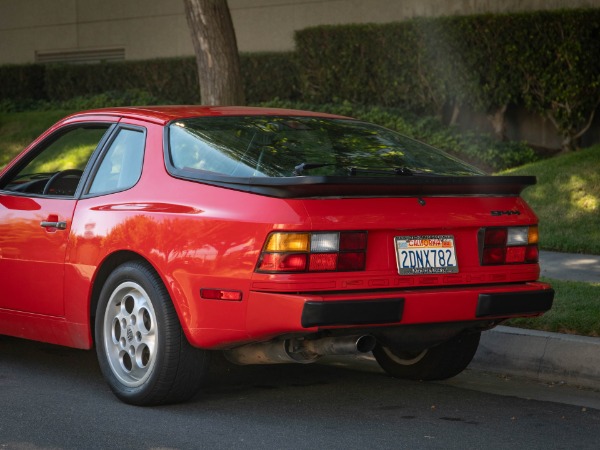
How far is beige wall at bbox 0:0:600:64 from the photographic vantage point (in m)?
16.8

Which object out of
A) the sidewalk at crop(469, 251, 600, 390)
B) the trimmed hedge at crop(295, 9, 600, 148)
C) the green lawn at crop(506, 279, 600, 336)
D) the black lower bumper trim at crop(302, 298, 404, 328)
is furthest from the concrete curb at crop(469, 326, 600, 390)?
the trimmed hedge at crop(295, 9, 600, 148)

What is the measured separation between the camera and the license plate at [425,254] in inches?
213

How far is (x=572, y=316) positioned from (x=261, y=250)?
2.81 m

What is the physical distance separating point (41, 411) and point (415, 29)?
1127 centimetres

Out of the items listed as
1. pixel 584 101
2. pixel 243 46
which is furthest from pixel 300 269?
pixel 243 46

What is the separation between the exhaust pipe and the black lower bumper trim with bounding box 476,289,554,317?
558 millimetres

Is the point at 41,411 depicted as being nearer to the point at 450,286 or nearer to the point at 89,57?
the point at 450,286

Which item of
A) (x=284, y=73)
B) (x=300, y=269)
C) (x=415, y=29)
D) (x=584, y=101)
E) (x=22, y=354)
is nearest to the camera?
(x=300, y=269)

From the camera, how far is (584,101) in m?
14.7

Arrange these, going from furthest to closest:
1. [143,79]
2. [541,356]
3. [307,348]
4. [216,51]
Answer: [143,79] → [216,51] → [541,356] → [307,348]

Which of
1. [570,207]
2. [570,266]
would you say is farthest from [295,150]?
[570,207]

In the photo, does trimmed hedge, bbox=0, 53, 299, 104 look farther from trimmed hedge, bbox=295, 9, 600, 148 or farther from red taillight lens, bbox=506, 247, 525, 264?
→ red taillight lens, bbox=506, 247, 525, 264

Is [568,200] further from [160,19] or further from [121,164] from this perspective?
[160,19]

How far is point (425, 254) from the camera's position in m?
5.48
